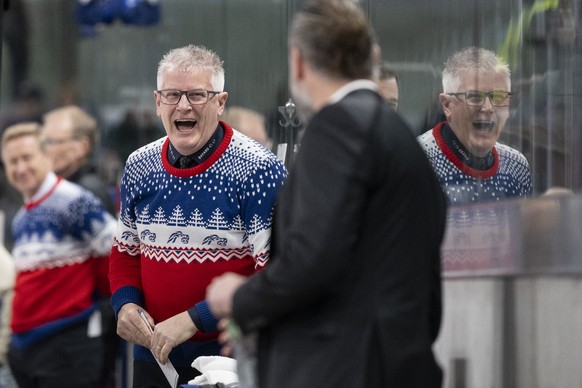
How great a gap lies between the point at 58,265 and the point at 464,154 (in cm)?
259

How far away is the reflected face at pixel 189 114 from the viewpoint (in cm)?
450

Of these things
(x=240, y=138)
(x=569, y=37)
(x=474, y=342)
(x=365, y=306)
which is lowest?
(x=474, y=342)

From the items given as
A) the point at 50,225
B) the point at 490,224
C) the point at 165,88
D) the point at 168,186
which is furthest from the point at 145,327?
the point at 50,225

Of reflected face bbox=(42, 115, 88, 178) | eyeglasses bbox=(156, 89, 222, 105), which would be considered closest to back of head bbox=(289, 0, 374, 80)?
eyeglasses bbox=(156, 89, 222, 105)

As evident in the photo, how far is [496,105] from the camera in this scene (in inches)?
169

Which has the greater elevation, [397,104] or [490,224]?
[397,104]

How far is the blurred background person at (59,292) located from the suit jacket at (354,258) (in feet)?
11.4

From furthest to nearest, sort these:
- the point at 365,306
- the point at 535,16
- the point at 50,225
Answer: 1. the point at 50,225
2. the point at 535,16
3. the point at 365,306

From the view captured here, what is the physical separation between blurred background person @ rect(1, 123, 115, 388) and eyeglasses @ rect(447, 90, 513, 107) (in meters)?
2.46

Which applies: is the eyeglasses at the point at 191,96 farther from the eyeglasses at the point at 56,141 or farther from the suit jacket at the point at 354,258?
the eyeglasses at the point at 56,141

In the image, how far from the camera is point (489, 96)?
4328mm

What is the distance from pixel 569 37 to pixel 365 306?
139 cm

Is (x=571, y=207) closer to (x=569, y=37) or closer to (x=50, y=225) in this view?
(x=569, y=37)

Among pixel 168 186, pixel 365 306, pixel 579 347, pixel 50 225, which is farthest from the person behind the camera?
pixel 50 225
